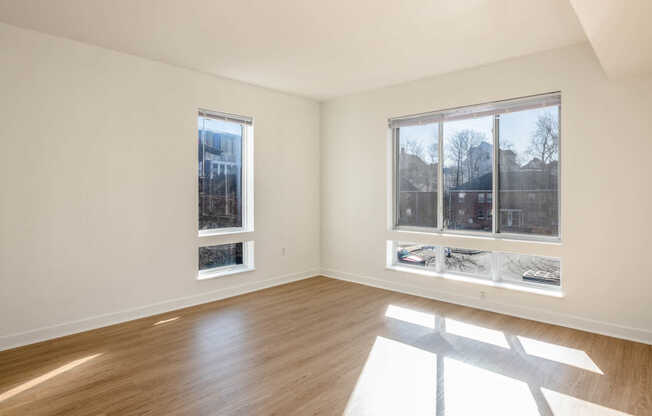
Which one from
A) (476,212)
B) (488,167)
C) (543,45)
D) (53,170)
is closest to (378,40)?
(543,45)

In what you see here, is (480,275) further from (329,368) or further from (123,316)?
(123,316)

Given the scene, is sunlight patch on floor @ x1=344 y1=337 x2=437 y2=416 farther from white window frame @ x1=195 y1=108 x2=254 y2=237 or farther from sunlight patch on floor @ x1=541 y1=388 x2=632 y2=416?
white window frame @ x1=195 y1=108 x2=254 y2=237

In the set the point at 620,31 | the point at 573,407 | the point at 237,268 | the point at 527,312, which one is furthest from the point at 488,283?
the point at 237,268

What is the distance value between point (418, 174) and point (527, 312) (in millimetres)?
2089

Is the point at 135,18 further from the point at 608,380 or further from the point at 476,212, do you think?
the point at 608,380

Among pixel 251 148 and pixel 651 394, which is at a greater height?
pixel 251 148

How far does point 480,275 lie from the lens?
14.7 feet

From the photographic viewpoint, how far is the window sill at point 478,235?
396 cm

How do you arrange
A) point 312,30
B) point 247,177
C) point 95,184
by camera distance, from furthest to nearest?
point 247,177 < point 95,184 < point 312,30

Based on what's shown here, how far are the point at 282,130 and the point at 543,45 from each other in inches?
131

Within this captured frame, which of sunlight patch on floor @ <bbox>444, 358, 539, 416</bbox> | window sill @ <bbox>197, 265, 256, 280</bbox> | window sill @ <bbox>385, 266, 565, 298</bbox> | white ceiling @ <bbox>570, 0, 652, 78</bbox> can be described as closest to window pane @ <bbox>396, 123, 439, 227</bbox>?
window sill @ <bbox>385, 266, 565, 298</bbox>

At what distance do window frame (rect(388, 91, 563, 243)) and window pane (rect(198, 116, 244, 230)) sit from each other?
212 centimetres

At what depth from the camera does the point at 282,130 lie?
17.8ft

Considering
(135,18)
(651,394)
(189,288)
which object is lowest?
(651,394)
